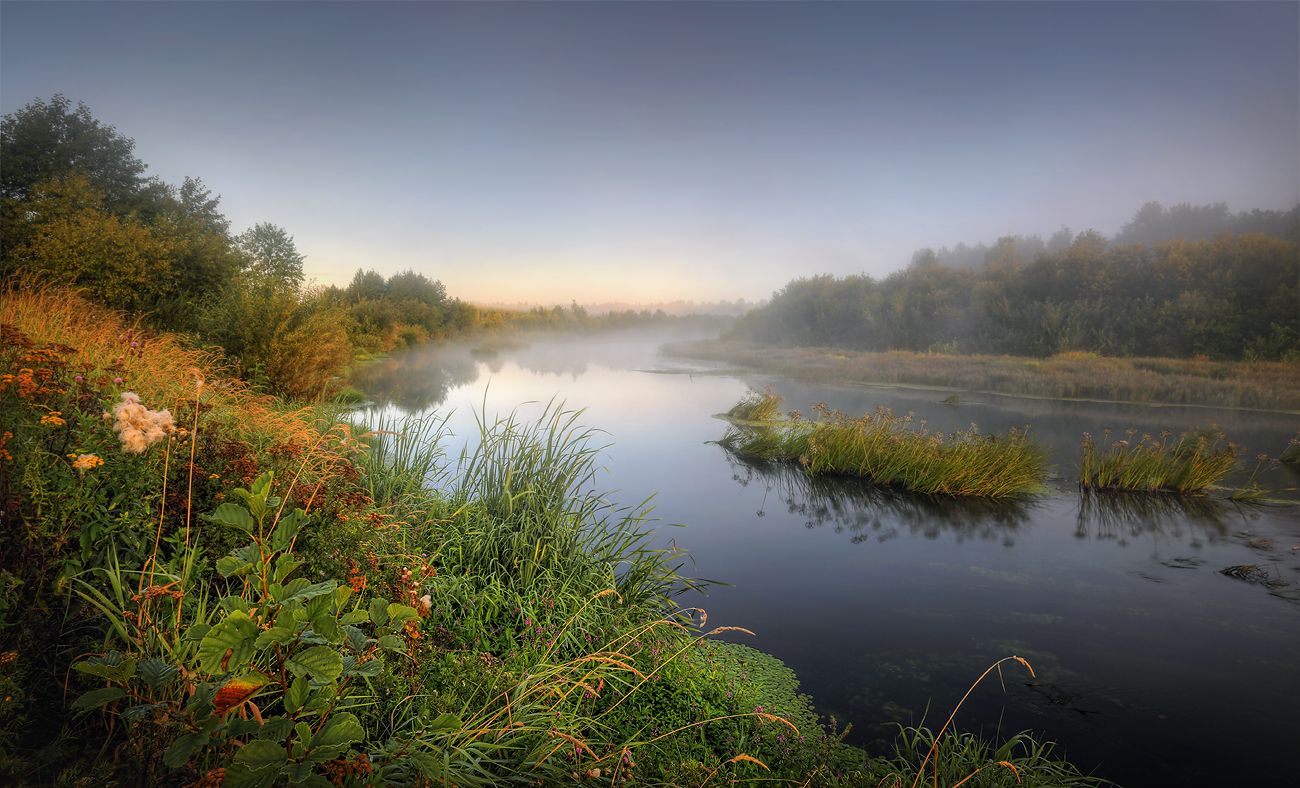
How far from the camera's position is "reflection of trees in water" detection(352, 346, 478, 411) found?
15578 mm

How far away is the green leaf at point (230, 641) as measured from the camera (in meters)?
1.26

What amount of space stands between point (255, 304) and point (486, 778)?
38.9 feet

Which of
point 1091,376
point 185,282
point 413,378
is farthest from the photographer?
point 413,378

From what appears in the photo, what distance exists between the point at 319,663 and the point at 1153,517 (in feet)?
30.9

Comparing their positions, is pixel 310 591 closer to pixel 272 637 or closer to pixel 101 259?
pixel 272 637

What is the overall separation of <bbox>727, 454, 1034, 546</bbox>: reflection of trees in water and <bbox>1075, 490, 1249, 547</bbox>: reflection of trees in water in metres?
0.73

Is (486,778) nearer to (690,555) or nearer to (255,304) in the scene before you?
(690,555)

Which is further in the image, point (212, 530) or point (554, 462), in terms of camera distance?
point (554, 462)

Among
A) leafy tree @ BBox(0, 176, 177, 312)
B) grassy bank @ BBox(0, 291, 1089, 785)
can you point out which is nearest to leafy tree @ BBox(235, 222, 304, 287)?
leafy tree @ BBox(0, 176, 177, 312)

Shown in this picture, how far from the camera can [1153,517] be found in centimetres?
738

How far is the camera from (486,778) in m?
2.00

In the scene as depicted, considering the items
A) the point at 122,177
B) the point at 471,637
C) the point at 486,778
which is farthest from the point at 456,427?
the point at 122,177

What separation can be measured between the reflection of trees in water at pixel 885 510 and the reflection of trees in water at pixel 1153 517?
730 mm

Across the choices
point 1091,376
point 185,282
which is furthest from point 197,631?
point 1091,376
